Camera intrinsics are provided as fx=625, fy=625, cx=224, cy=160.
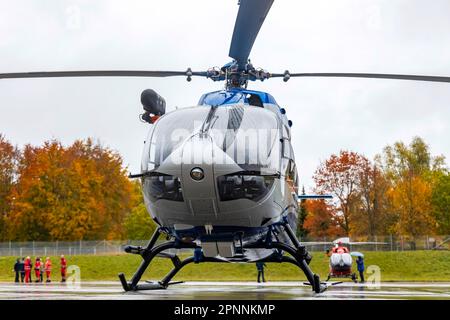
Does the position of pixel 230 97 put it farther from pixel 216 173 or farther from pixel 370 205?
pixel 370 205

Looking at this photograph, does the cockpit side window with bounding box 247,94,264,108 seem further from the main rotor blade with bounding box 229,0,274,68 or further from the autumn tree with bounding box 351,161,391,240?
the autumn tree with bounding box 351,161,391,240

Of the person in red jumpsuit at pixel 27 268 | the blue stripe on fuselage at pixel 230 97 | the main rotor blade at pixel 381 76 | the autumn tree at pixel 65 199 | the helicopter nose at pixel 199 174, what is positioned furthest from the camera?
the autumn tree at pixel 65 199

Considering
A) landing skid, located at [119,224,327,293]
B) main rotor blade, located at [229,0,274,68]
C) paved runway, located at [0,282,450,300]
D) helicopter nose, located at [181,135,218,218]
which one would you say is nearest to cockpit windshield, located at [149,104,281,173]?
helicopter nose, located at [181,135,218,218]

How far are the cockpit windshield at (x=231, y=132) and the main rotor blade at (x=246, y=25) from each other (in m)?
0.93

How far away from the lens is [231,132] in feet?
29.0

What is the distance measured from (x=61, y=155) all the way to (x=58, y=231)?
6.61 meters

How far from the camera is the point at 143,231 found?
217 feet

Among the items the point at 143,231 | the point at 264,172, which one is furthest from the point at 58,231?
the point at 264,172

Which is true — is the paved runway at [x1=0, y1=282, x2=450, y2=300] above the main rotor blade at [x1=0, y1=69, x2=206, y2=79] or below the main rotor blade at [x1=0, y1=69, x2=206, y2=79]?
below

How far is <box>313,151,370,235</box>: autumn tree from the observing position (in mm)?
48812

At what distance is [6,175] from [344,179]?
28830mm

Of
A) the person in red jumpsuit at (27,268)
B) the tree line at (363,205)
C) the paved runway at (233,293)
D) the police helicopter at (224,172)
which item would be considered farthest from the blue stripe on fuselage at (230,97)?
the tree line at (363,205)

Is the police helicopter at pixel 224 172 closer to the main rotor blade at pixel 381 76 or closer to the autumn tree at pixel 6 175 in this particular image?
the main rotor blade at pixel 381 76

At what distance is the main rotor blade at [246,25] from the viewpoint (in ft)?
23.1
